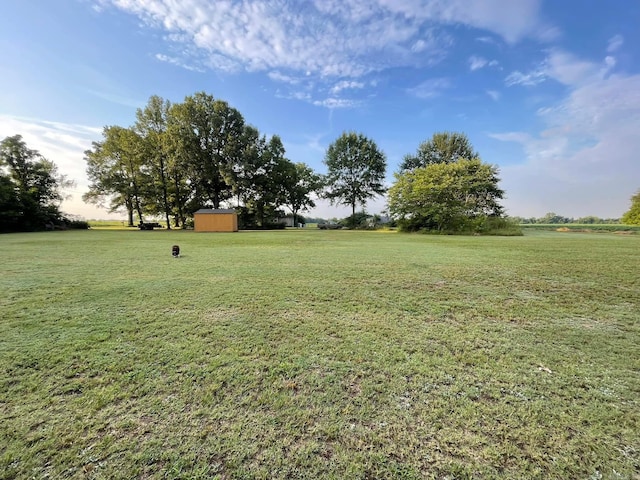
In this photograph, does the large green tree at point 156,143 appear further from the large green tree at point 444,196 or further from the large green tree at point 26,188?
the large green tree at point 444,196

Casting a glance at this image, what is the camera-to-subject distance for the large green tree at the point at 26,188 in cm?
2009

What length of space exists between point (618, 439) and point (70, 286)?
609 centimetres

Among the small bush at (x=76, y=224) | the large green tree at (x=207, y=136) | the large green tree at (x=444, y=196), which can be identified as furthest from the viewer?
the large green tree at (x=207, y=136)

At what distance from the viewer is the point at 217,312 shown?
3031 millimetres

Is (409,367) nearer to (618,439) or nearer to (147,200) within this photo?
(618,439)

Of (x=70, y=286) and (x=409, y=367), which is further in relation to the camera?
(x=70, y=286)

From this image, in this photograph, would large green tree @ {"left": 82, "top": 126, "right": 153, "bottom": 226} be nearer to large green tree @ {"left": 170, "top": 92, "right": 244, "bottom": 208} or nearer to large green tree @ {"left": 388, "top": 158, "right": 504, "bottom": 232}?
large green tree @ {"left": 170, "top": 92, "right": 244, "bottom": 208}

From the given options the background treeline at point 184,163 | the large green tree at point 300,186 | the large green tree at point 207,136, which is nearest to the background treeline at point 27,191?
the background treeline at point 184,163

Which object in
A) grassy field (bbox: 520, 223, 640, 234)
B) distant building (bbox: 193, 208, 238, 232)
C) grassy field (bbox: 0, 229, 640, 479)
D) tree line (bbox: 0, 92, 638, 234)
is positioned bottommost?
grassy field (bbox: 0, 229, 640, 479)

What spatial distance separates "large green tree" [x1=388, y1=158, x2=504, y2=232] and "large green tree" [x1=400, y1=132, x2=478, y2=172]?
8763 millimetres

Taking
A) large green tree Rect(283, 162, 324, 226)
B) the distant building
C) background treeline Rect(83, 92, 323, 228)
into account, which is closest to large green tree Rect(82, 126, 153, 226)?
background treeline Rect(83, 92, 323, 228)

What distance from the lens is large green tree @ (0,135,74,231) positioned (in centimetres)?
2009

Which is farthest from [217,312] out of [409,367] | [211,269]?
[211,269]

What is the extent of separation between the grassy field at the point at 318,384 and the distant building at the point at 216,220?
1927cm
